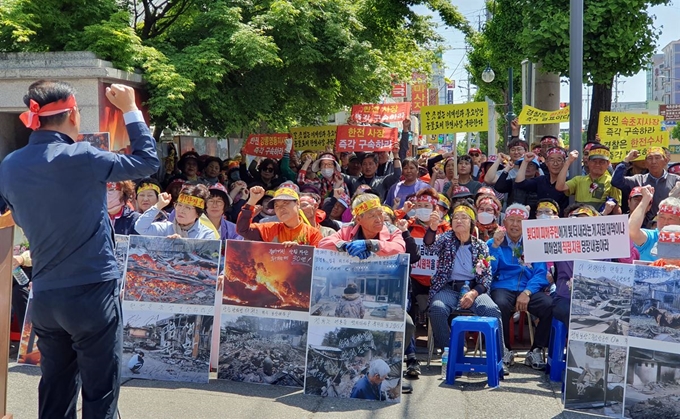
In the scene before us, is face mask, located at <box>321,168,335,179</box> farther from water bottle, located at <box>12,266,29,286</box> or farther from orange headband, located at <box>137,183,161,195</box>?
water bottle, located at <box>12,266,29,286</box>

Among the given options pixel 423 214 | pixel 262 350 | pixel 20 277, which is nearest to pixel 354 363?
pixel 262 350

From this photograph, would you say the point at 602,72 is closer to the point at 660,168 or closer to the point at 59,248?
the point at 660,168

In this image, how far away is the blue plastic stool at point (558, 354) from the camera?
6.88 meters

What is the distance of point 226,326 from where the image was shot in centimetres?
675

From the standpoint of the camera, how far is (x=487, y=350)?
21.9 ft

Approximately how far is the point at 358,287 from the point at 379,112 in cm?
985

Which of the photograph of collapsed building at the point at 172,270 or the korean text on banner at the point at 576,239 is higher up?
the korean text on banner at the point at 576,239

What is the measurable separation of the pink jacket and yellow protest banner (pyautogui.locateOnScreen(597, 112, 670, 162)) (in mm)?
4854

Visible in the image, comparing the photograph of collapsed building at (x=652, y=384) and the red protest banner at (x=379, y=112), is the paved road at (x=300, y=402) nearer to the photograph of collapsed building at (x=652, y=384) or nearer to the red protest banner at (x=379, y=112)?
the photograph of collapsed building at (x=652, y=384)

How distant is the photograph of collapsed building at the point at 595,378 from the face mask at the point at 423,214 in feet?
9.09

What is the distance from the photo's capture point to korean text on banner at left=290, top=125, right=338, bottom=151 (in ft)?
50.4

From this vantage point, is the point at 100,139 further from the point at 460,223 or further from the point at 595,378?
the point at 595,378

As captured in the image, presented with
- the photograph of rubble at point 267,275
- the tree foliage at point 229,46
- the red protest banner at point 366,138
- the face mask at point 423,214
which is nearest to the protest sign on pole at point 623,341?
the photograph of rubble at point 267,275

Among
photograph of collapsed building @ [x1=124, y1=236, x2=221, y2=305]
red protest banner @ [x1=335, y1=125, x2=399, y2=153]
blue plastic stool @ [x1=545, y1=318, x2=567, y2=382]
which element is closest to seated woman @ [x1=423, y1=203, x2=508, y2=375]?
blue plastic stool @ [x1=545, y1=318, x2=567, y2=382]
